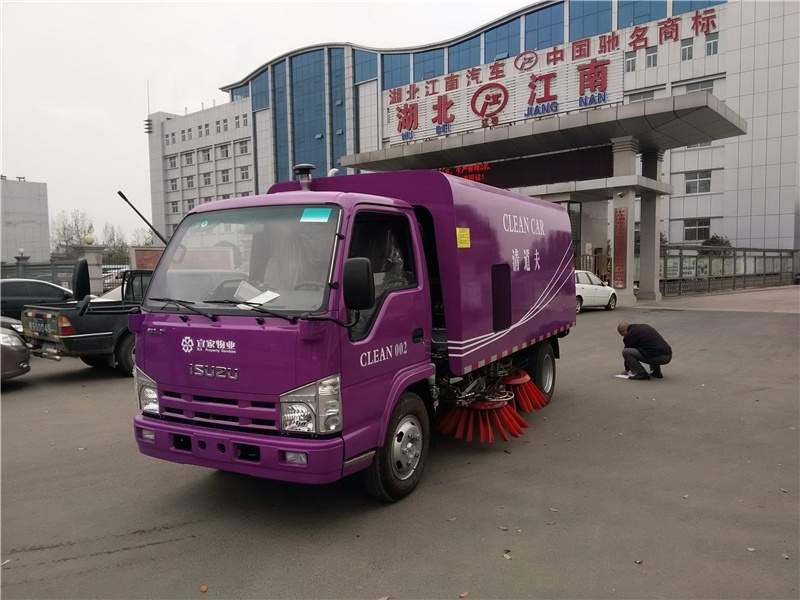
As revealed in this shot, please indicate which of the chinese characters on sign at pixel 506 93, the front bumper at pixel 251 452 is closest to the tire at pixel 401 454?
the front bumper at pixel 251 452

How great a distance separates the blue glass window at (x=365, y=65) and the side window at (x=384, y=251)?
5846 cm

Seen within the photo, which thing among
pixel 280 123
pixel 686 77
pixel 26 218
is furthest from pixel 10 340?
pixel 26 218

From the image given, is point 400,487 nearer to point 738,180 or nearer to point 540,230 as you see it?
point 540,230

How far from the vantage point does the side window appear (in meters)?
4.12

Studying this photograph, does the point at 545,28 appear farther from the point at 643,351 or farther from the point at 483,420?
the point at 483,420

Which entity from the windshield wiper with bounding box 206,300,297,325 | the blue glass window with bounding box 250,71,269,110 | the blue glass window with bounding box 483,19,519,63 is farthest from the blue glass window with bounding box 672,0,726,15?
the windshield wiper with bounding box 206,300,297,325

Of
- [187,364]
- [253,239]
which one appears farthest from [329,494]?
[253,239]

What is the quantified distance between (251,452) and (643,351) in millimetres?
7205

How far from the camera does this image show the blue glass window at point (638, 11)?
138ft

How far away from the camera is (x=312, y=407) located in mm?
3611

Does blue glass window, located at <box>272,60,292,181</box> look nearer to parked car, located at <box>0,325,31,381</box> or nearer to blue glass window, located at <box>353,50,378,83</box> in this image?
blue glass window, located at <box>353,50,378,83</box>

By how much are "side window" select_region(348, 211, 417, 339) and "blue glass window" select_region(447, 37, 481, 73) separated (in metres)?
50.8

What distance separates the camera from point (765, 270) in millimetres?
36562

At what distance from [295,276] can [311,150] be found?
63239mm
